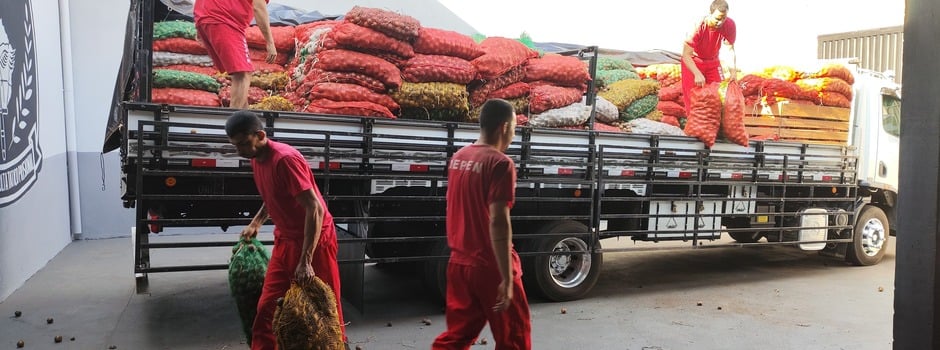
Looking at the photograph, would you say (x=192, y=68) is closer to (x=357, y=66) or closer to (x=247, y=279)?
(x=357, y=66)

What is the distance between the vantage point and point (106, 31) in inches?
402

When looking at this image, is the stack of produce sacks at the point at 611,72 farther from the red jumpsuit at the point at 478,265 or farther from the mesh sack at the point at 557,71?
the red jumpsuit at the point at 478,265

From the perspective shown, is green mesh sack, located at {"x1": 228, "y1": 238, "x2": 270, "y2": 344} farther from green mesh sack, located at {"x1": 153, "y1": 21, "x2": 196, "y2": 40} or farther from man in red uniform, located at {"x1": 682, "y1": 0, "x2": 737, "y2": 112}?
man in red uniform, located at {"x1": 682, "y1": 0, "x2": 737, "y2": 112}

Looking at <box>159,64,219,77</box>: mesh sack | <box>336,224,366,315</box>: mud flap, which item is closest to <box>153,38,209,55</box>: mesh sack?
<box>159,64,219,77</box>: mesh sack

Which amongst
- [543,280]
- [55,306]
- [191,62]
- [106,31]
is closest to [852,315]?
[543,280]

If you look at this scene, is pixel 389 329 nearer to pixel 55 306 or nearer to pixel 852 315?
pixel 55 306

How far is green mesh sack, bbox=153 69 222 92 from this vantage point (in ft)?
18.1

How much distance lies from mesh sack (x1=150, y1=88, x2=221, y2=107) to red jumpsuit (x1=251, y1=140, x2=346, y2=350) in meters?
2.19

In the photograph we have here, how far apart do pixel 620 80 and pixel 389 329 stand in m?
4.65

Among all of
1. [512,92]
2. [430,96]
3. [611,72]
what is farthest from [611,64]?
[430,96]

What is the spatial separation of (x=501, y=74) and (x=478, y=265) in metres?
3.61

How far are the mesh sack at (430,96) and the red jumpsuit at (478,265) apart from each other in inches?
106

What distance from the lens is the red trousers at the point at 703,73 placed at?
7.73m

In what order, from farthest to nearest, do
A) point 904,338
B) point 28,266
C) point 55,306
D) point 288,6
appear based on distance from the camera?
point 288,6, point 28,266, point 55,306, point 904,338
